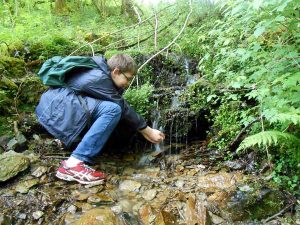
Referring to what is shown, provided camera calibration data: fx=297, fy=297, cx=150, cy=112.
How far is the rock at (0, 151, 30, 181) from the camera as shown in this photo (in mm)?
3432

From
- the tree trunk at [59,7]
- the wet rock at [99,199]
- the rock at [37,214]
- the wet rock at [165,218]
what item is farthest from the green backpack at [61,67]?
the tree trunk at [59,7]

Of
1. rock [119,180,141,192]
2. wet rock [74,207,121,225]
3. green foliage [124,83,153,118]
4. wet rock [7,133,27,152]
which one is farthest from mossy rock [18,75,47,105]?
wet rock [74,207,121,225]

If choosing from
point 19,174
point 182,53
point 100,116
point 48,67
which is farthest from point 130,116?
point 182,53

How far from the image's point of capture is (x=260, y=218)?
9.71 feet

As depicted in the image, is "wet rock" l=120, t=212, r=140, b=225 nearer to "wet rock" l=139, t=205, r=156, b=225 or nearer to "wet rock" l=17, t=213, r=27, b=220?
"wet rock" l=139, t=205, r=156, b=225

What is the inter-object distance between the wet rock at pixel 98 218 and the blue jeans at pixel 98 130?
814 millimetres

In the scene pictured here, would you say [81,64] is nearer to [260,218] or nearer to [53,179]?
[53,179]

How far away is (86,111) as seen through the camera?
3.48m

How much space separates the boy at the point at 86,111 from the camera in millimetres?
3477

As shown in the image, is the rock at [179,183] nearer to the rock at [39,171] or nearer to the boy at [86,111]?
the boy at [86,111]

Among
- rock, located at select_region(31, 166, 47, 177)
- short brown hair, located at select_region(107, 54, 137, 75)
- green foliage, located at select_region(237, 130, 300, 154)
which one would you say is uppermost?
short brown hair, located at select_region(107, 54, 137, 75)

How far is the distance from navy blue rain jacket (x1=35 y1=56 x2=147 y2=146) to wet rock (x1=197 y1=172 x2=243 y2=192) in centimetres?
117

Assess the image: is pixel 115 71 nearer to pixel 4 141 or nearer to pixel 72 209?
pixel 72 209

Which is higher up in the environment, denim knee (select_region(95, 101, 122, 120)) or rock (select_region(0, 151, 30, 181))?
denim knee (select_region(95, 101, 122, 120))
